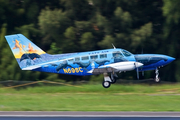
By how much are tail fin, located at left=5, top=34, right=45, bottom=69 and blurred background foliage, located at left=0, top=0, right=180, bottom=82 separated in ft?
9.48

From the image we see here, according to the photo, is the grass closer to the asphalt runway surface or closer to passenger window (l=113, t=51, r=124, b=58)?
the asphalt runway surface

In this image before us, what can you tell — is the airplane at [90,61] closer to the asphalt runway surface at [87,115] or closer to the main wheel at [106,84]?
the main wheel at [106,84]

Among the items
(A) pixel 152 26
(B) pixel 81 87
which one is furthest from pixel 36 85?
(A) pixel 152 26

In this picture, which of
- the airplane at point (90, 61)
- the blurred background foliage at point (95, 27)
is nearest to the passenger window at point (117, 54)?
the airplane at point (90, 61)

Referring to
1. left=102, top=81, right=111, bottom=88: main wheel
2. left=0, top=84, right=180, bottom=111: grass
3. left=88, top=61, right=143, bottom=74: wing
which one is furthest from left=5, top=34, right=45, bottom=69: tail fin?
left=102, top=81, right=111, bottom=88: main wheel

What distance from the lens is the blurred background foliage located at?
23.9 metres

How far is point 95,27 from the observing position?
25.6 meters

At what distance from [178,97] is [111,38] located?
9.28 metres

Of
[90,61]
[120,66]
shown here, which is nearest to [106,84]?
[120,66]

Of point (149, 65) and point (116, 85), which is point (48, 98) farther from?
point (149, 65)

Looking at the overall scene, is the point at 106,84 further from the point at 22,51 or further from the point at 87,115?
the point at 87,115

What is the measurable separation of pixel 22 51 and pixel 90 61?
4.86m

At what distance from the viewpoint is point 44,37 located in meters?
26.2

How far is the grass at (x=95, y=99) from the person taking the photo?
13242mm
